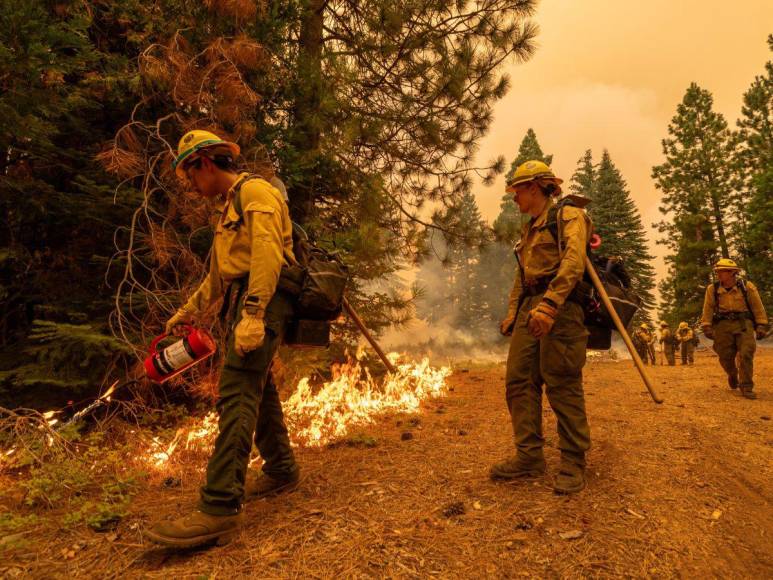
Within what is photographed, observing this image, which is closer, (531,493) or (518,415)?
(531,493)

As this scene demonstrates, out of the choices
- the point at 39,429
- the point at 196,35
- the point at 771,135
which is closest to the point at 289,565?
the point at 39,429

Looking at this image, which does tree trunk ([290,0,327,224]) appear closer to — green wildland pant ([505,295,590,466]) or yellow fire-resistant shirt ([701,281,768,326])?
green wildland pant ([505,295,590,466])

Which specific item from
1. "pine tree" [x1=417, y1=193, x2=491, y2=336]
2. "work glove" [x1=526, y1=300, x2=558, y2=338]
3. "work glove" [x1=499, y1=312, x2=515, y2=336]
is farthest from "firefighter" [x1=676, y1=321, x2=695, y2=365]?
"pine tree" [x1=417, y1=193, x2=491, y2=336]

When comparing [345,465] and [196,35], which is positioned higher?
[196,35]

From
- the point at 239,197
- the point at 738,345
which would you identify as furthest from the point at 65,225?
the point at 738,345

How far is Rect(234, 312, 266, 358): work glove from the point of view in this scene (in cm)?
275

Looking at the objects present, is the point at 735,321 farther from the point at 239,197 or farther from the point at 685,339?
the point at 685,339

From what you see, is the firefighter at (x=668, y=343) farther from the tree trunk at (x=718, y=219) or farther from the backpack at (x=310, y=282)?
the backpack at (x=310, y=282)

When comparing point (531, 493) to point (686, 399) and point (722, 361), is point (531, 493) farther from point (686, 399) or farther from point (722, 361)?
point (722, 361)

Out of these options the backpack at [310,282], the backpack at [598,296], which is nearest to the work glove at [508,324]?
the backpack at [598,296]

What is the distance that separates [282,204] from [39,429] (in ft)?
9.87

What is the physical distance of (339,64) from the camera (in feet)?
21.8

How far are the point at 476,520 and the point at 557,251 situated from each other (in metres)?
2.17

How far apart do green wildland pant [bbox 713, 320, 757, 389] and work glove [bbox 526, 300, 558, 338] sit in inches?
273
